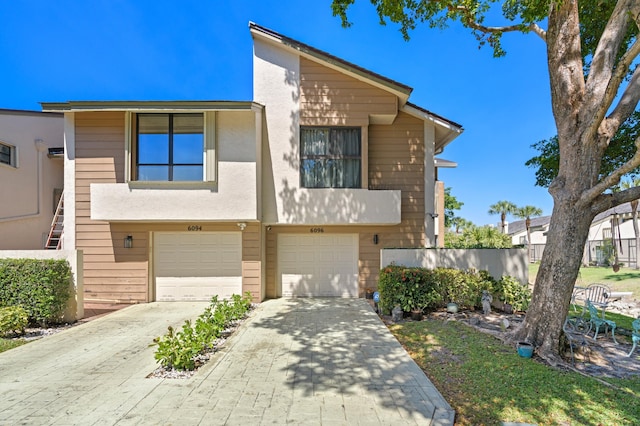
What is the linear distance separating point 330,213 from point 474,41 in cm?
606

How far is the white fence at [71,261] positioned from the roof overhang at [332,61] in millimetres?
8101

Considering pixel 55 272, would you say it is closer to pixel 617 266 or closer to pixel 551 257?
pixel 551 257

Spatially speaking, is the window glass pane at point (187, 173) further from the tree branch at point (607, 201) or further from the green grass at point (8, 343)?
the tree branch at point (607, 201)

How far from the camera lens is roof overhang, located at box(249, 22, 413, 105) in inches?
356

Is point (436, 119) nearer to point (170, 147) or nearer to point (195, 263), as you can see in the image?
point (170, 147)

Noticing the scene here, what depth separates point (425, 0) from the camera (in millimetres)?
7309

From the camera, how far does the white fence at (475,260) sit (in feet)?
27.9

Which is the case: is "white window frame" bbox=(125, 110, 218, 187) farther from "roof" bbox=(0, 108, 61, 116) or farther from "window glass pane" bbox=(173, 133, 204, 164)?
"roof" bbox=(0, 108, 61, 116)

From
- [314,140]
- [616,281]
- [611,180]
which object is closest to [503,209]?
[616,281]

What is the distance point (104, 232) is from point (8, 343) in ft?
13.4

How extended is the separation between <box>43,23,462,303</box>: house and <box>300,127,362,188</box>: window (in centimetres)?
3

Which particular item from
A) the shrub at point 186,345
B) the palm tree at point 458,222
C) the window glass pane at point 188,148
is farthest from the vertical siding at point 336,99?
the palm tree at point 458,222

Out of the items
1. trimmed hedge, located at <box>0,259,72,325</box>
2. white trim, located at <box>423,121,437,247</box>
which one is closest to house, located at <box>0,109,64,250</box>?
trimmed hedge, located at <box>0,259,72,325</box>

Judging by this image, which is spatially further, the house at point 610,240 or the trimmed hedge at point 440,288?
the house at point 610,240
